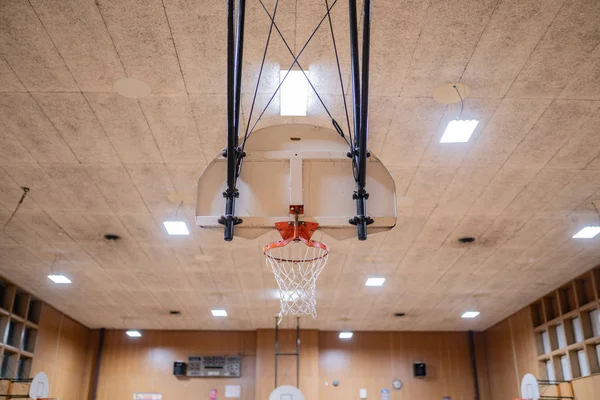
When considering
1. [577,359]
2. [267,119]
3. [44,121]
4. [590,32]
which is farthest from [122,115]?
[577,359]

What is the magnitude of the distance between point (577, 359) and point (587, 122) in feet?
22.2

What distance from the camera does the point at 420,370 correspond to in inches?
580

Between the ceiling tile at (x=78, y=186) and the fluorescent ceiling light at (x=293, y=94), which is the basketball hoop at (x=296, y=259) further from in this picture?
the ceiling tile at (x=78, y=186)

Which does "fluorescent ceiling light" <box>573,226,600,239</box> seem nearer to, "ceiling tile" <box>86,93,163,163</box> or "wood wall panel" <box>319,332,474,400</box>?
"ceiling tile" <box>86,93,163,163</box>

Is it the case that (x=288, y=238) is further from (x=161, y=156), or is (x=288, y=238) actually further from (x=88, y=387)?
(x=88, y=387)

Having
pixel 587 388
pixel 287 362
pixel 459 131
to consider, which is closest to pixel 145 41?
pixel 459 131

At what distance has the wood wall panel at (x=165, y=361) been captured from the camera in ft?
47.8

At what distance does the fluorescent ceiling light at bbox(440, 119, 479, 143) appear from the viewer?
562 cm

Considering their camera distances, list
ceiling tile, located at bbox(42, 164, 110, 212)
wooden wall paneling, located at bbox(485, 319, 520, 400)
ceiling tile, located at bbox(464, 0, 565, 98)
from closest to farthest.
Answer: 1. ceiling tile, located at bbox(464, 0, 565, 98)
2. ceiling tile, located at bbox(42, 164, 110, 212)
3. wooden wall paneling, located at bbox(485, 319, 520, 400)

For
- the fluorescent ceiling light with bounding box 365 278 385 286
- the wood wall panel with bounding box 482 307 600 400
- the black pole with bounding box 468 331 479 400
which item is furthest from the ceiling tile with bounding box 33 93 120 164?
the black pole with bounding box 468 331 479 400

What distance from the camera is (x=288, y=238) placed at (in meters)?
4.44

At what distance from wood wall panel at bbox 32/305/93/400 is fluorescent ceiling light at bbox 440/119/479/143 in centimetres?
995

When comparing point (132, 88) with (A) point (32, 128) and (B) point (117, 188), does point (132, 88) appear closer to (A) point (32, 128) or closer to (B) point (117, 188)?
(A) point (32, 128)

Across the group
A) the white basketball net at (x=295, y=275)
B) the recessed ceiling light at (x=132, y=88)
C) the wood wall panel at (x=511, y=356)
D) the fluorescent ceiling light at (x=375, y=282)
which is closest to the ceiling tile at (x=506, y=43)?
the recessed ceiling light at (x=132, y=88)
